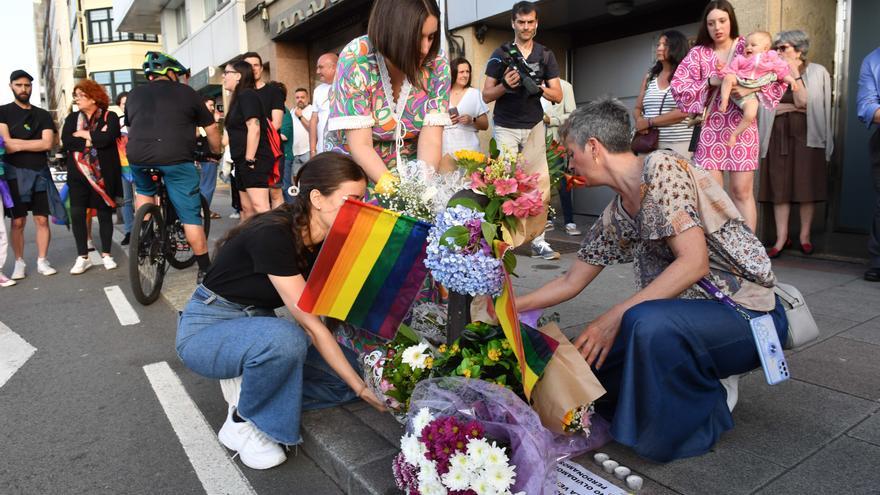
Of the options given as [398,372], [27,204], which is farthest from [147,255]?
[398,372]

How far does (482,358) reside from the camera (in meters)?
2.23

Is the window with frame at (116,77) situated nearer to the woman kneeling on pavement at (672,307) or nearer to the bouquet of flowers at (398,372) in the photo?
the bouquet of flowers at (398,372)

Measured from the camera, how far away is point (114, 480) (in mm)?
2621

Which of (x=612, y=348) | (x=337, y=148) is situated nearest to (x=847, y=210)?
(x=612, y=348)

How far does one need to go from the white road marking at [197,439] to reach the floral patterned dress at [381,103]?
1.47 metres

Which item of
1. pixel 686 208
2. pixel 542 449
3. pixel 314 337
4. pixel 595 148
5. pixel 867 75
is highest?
pixel 867 75

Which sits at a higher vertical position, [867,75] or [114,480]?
[867,75]

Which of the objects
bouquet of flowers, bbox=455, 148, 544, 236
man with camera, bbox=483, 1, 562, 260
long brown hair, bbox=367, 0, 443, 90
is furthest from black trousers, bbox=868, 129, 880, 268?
bouquet of flowers, bbox=455, 148, 544, 236

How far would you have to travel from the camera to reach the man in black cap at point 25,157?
6.59 meters

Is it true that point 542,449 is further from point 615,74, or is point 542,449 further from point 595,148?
point 615,74

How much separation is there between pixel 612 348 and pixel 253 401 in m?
1.44

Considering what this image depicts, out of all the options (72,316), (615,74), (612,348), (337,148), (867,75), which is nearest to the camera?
(612,348)

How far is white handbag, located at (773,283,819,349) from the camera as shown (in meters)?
2.56

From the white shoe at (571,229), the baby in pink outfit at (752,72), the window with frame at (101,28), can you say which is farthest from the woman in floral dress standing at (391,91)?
the window with frame at (101,28)
